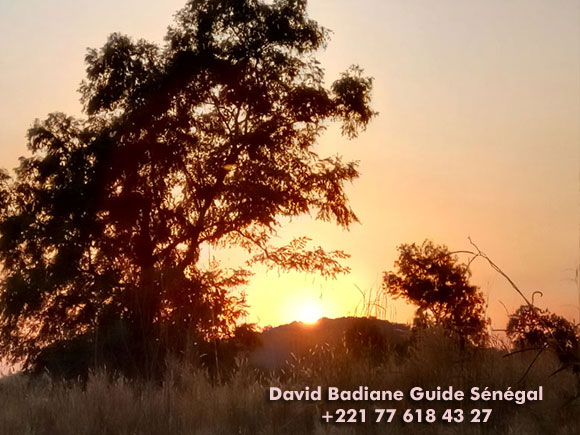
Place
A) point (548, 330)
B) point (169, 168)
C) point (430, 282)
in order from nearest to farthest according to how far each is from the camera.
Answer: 1. point (548, 330)
2. point (169, 168)
3. point (430, 282)

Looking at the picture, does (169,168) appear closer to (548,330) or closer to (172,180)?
(172,180)

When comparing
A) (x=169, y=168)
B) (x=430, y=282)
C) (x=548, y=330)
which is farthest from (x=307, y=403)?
(x=430, y=282)

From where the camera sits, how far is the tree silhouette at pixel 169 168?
91.4 feet

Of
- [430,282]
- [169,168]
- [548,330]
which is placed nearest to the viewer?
[548,330]

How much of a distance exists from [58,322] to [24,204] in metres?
4.22

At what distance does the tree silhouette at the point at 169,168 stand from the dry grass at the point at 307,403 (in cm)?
1430

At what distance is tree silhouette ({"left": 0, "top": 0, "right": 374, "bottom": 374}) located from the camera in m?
27.9

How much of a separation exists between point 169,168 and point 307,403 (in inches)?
701

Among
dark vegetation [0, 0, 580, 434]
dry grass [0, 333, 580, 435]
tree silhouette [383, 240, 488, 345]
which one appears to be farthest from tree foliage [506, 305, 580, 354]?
tree silhouette [383, 240, 488, 345]

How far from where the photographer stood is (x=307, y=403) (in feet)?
38.7

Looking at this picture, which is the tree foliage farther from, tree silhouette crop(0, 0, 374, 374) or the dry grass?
tree silhouette crop(0, 0, 374, 374)

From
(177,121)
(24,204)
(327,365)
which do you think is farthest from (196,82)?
(327,365)

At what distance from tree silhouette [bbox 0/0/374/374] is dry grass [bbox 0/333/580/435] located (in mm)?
14300

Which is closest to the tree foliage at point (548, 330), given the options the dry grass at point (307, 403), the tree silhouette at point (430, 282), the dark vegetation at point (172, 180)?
the dry grass at point (307, 403)
